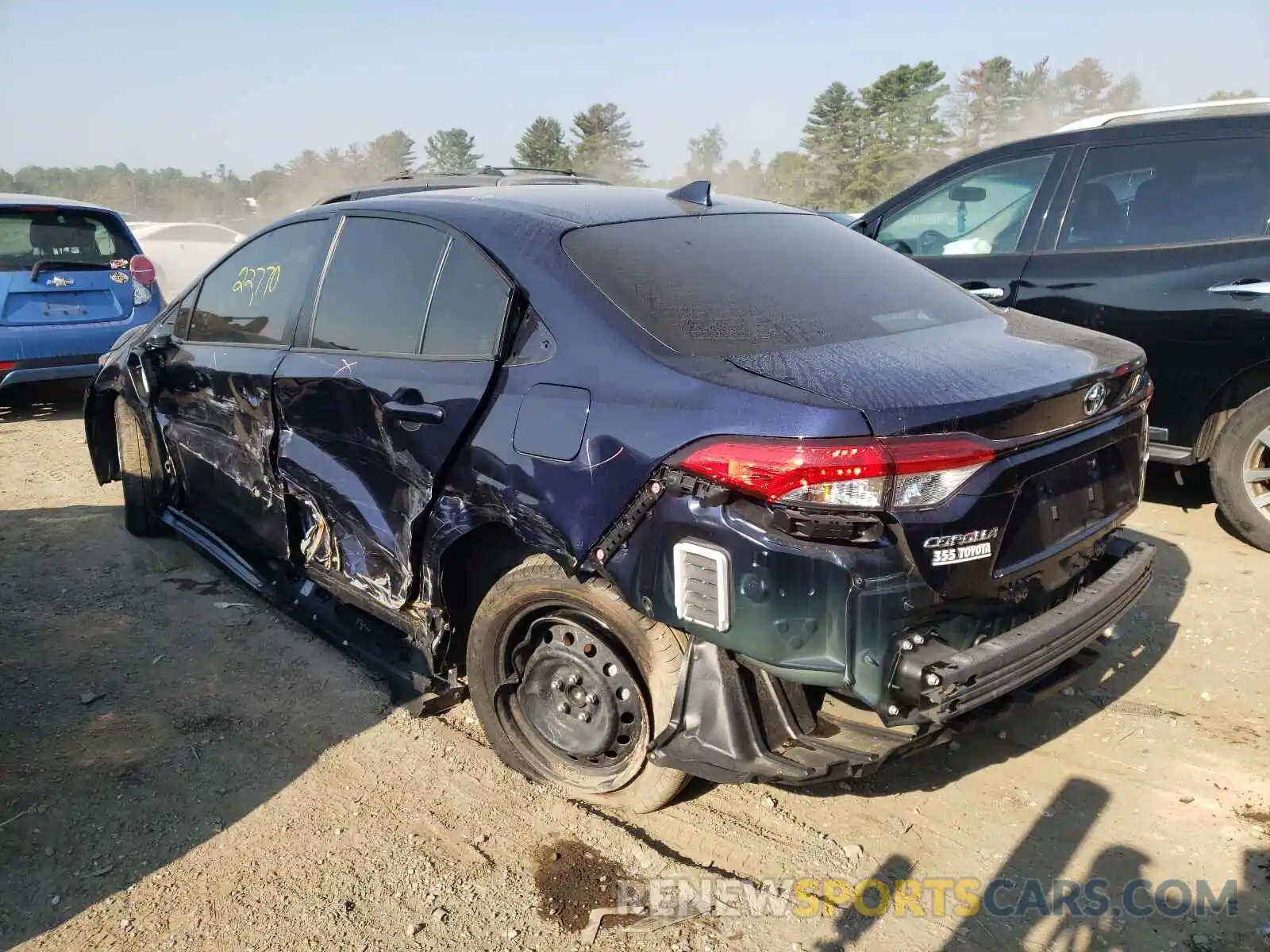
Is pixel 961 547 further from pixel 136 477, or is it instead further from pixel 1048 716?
pixel 136 477

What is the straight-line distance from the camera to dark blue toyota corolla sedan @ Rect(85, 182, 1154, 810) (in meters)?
2.12

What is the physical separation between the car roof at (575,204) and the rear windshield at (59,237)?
18.3ft

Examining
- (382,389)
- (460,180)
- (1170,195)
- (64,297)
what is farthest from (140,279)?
(1170,195)

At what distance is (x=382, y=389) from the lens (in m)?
3.06

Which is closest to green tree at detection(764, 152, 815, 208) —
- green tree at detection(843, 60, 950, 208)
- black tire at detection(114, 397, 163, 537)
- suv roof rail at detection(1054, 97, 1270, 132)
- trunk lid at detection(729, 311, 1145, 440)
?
green tree at detection(843, 60, 950, 208)

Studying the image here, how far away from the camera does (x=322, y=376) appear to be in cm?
333

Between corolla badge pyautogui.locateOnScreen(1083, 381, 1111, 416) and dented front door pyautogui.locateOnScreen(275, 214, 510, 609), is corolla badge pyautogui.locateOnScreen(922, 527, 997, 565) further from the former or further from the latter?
dented front door pyautogui.locateOnScreen(275, 214, 510, 609)

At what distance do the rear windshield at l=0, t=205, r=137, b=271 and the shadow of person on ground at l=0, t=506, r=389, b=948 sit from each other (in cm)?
393

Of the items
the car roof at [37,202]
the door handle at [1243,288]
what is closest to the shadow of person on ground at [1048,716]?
the door handle at [1243,288]

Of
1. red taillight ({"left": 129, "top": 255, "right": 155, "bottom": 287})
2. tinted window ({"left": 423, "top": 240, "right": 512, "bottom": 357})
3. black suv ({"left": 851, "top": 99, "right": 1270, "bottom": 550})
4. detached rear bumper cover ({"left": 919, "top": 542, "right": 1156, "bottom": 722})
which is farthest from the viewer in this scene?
red taillight ({"left": 129, "top": 255, "right": 155, "bottom": 287})

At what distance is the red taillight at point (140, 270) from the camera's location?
8.13 metres

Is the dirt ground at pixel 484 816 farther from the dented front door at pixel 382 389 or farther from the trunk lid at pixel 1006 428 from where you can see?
the trunk lid at pixel 1006 428

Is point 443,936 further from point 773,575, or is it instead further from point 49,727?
point 49,727

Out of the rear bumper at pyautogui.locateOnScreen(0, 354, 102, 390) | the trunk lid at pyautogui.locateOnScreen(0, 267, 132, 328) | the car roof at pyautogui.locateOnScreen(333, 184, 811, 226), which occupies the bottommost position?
the rear bumper at pyautogui.locateOnScreen(0, 354, 102, 390)
